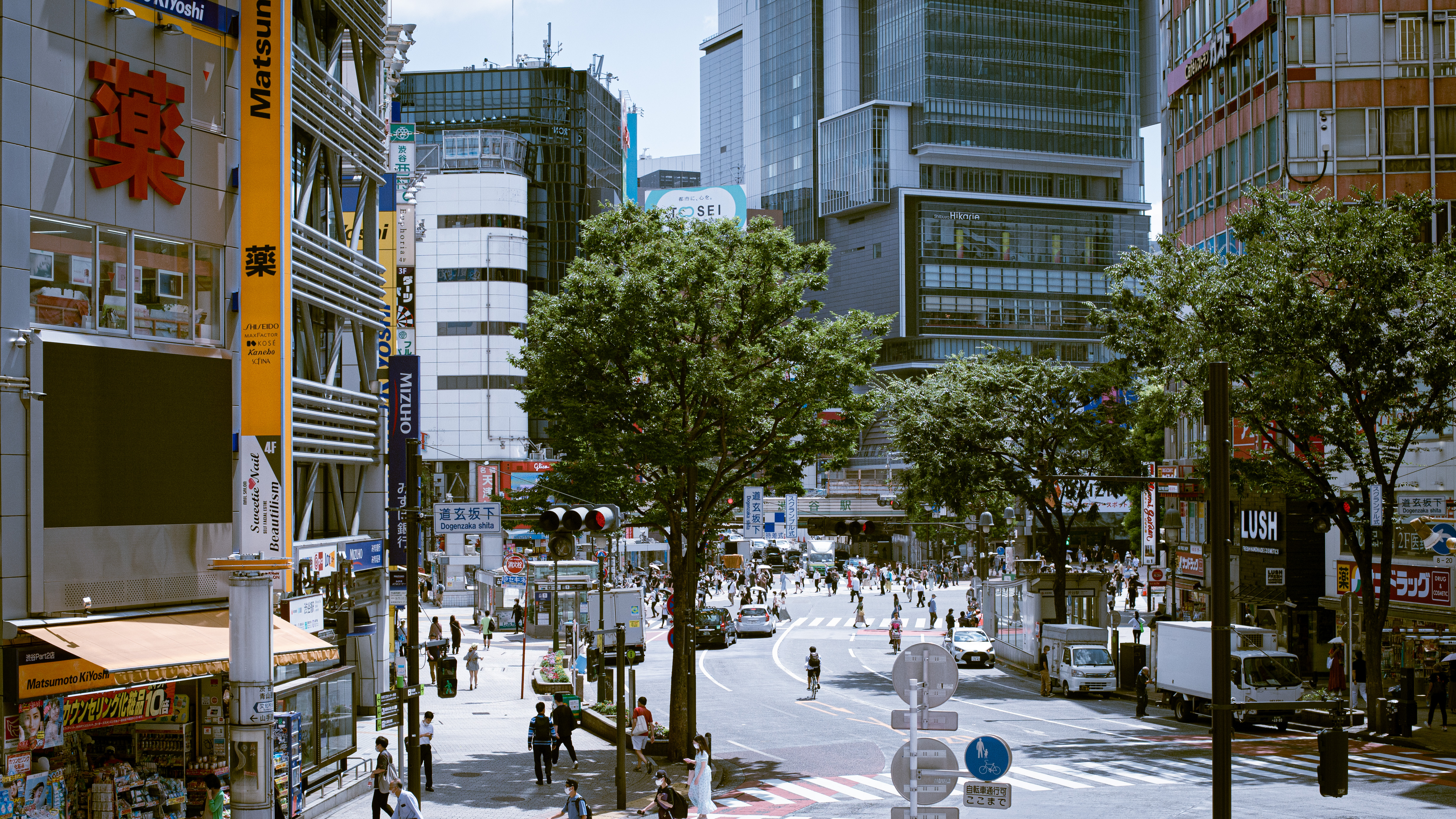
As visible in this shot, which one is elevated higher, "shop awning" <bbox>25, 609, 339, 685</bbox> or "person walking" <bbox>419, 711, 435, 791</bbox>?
"shop awning" <bbox>25, 609, 339, 685</bbox>

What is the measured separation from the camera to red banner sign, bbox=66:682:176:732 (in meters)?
17.6

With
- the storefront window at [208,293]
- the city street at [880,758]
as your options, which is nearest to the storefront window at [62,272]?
the storefront window at [208,293]

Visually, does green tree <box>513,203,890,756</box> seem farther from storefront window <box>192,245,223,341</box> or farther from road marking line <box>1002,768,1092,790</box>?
storefront window <box>192,245,223,341</box>

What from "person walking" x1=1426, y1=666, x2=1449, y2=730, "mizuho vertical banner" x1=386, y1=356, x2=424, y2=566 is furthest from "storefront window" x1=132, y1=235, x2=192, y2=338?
"person walking" x1=1426, y1=666, x2=1449, y2=730

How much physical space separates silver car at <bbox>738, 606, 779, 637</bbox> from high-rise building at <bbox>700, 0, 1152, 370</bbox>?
103221 millimetres

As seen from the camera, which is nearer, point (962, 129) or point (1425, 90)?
point (1425, 90)

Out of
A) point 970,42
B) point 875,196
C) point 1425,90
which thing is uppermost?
point 970,42

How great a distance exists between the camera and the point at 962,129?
163 metres

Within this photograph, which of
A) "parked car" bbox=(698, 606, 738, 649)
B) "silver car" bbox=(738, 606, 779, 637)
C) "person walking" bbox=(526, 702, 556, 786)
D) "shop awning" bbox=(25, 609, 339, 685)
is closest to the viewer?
"shop awning" bbox=(25, 609, 339, 685)

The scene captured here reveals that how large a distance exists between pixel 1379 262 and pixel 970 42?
140 m

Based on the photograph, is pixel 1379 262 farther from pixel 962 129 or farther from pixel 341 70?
pixel 962 129

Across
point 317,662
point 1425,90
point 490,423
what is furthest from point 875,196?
point 317,662

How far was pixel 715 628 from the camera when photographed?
187 feet

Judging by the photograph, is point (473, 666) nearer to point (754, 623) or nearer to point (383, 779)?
point (754, 623)
